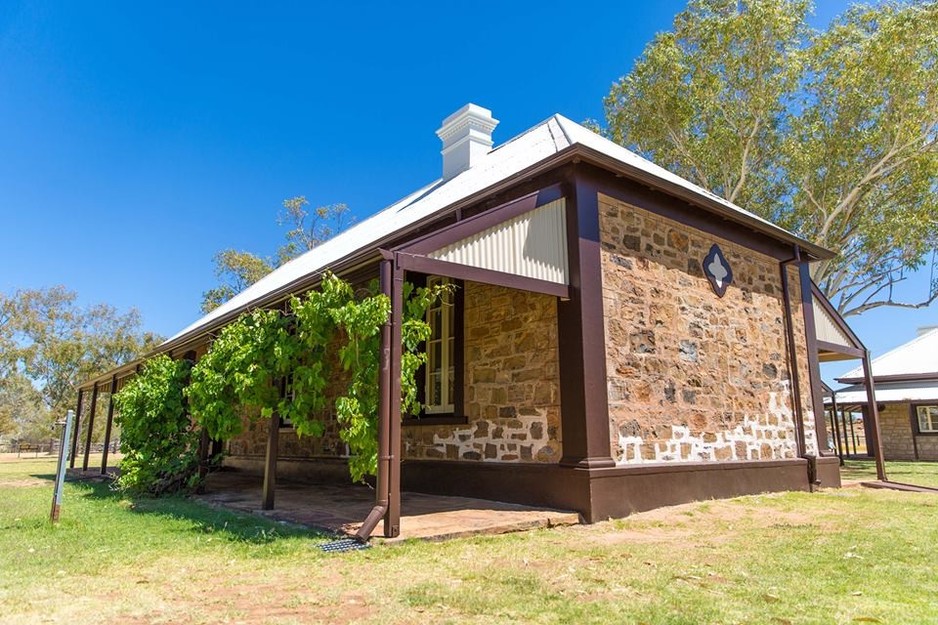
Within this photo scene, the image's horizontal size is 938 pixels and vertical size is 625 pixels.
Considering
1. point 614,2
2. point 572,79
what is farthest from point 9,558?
point 572,79

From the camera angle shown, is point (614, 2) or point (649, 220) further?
point (614, 2)

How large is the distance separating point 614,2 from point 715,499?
1312 centimetres

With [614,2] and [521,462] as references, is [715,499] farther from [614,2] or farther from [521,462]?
[614,2]

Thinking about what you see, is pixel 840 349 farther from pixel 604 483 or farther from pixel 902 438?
pixel 902 438

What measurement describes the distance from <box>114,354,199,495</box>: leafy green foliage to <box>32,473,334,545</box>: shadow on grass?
0.25 m

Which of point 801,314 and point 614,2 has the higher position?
point 614,2

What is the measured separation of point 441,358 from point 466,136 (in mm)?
5326

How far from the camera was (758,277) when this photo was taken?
8.94m

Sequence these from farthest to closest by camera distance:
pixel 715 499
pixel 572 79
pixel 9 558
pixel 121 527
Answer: pixel 572 79 < pixel 715 499 < pixel 121 527 < pixel 9 558

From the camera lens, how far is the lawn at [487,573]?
2986 millimetres

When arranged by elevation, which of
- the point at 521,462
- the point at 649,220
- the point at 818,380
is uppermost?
the point at 649,220

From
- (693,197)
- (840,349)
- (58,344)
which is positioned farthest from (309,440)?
(58,344)

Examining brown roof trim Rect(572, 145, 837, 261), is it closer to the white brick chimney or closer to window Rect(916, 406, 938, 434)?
Answer: the white brick chimney

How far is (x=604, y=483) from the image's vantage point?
231 inches
